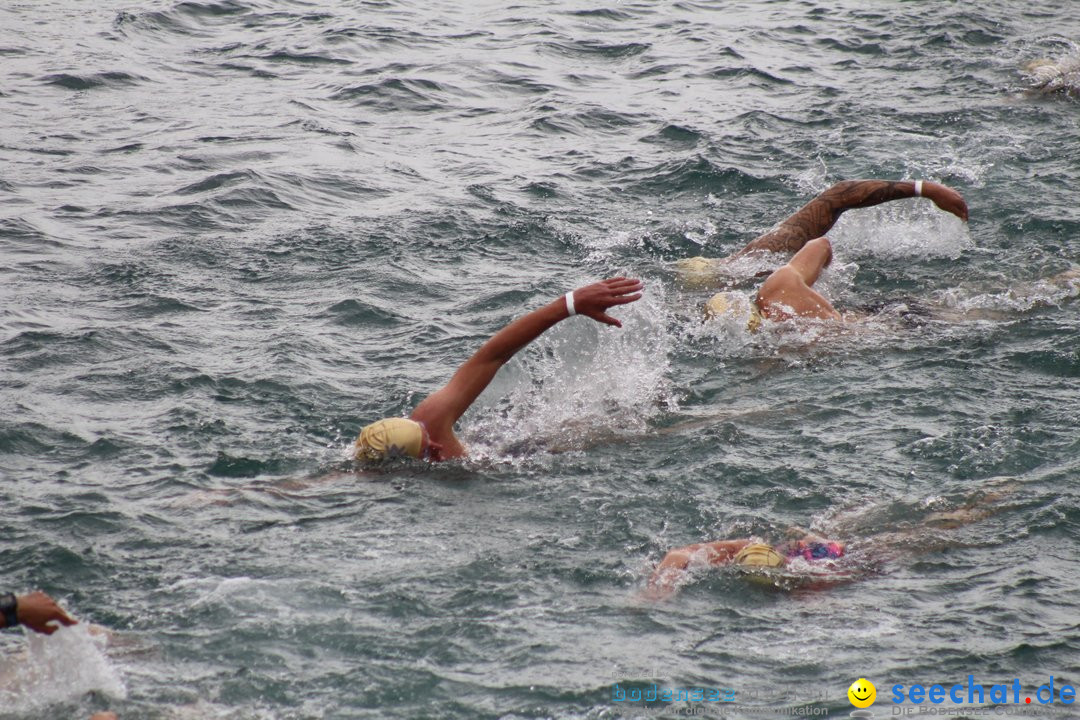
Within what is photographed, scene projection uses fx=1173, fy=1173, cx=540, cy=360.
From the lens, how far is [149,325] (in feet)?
31.8

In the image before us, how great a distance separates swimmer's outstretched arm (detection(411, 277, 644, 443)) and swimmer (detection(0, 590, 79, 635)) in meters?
2.91

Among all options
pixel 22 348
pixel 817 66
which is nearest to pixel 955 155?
pixel 817 66

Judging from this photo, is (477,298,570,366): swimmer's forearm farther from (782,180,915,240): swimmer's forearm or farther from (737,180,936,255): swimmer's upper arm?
(782,180,915,240): swimmer's forearm

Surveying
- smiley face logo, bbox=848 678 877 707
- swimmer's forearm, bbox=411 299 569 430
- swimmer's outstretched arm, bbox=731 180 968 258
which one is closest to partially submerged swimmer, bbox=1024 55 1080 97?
swimmer's outstretched arm, bbox=731 180 968 258

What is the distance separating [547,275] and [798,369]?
292cm

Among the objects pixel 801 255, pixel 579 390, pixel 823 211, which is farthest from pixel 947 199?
pixel 579 390

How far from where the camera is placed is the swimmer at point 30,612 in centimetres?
492

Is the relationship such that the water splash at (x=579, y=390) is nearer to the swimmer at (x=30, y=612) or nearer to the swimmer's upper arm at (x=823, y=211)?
the swimmer's upper arm at (x=823, y=211)

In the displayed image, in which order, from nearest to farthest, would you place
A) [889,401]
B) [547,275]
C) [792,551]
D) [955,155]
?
[792,551] → [889,401] → [547,275] → [955,155]

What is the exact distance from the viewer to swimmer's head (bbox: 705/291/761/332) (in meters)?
9.29

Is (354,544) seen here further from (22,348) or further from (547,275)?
(547,275)

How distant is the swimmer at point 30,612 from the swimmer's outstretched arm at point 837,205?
23.7 feet

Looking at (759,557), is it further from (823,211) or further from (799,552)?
(823,211)

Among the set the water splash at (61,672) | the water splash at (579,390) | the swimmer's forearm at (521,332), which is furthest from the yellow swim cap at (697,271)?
the water splash at (61,672)
